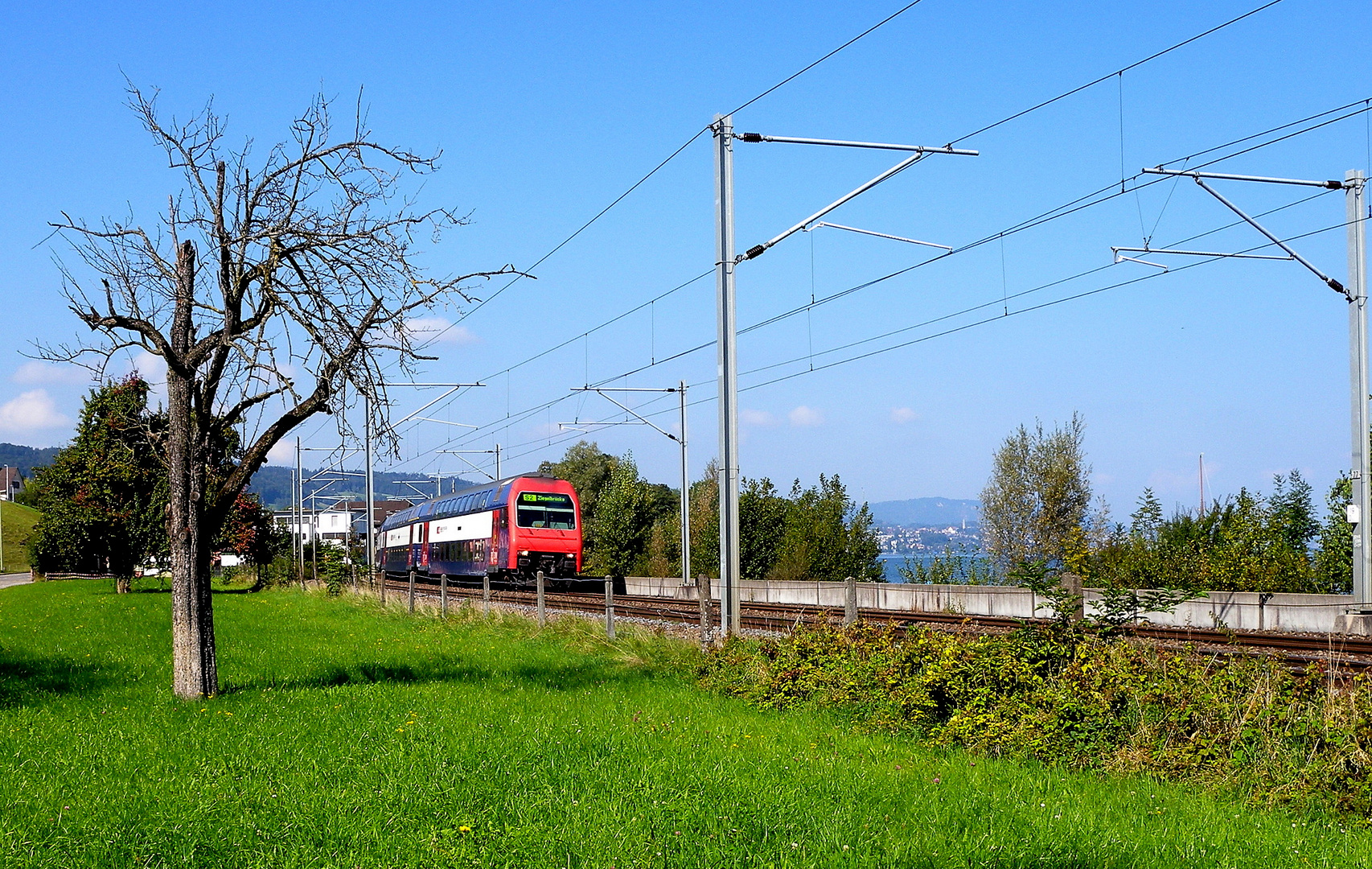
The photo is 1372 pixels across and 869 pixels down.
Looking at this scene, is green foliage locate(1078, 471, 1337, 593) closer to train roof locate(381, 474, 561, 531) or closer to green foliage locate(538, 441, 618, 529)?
train roof locate(381, 474, 561, 531)

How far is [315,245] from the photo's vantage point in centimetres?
Result: 1471

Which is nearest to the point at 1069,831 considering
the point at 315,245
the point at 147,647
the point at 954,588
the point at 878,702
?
the point at 878,702

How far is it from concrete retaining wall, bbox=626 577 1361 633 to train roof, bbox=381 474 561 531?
693cm

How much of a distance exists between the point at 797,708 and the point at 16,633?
19.3 m

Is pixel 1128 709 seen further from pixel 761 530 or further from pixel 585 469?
pixel 585 469

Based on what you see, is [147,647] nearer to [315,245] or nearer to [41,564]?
[315,245]

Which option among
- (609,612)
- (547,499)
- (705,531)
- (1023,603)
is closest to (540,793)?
(609,612)

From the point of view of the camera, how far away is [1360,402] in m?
21.8

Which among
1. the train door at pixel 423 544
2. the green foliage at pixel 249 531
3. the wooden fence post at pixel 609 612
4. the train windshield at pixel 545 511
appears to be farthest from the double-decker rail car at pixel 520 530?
the wooden fence post at pixel 609 612

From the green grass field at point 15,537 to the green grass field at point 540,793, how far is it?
118 m

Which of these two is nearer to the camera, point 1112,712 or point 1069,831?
point 1069,831

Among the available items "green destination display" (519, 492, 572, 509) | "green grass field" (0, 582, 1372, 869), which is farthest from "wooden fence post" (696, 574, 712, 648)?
"green destination display" (519, 492, 572, 509)

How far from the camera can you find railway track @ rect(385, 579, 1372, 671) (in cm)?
1345

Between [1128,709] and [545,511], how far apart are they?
33665mm
